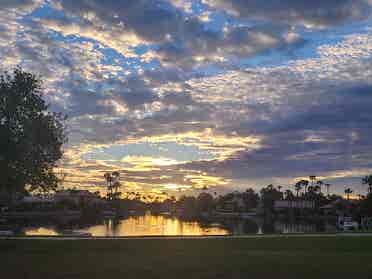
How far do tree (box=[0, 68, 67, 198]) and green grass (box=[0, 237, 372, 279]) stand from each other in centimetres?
425

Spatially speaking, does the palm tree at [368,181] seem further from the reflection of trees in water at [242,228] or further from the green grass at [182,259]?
the green grass at [182,259]

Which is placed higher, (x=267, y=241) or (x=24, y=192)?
(x=24, y=192)

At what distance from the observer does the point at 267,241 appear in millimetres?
28141

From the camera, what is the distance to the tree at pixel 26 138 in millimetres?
28984

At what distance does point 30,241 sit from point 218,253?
11725 millimetres

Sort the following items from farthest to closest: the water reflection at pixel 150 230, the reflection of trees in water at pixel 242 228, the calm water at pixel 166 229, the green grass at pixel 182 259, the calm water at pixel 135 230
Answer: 1. the reflection of trees in water at pixel 242 228
2. the water reflection at pixel 150 230
3. the calm water at pixel 166 229
4. the calm water at pixel 135 230
5. the green grass at pixel 182 259

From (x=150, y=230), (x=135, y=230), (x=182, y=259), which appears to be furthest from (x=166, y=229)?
(x=182, y=259)

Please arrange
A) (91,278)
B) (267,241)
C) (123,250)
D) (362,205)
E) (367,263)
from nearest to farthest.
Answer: (91,278) < (367,263) < (123,250) < (267,241) < (362,205)

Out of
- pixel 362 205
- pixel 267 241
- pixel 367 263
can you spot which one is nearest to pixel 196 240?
pixel 267 241

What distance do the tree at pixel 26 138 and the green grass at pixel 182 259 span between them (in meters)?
4.25

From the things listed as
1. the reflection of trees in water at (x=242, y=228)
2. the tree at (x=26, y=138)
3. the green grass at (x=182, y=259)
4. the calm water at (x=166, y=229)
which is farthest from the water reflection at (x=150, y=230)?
the green grass at (x=182, y=259)

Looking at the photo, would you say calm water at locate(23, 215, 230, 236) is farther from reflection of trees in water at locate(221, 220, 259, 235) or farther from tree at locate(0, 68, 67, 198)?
tree at locate(0, 68, 67, 198)

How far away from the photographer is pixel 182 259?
2000cm

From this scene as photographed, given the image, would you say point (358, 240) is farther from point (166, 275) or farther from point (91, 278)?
point (91, 278)
